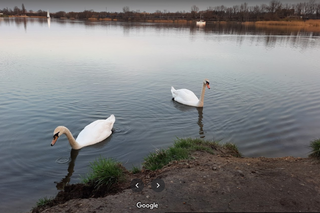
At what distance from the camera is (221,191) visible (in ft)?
12.5

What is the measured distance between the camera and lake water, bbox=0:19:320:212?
6480 mm

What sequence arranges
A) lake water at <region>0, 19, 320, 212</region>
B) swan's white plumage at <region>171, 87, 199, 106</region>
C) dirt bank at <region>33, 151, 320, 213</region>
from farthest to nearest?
1. swan's white plumage at <region>171, 87, 199, 106</region>
2. lake water at <region>0, 19, 320, 212</region>
3. dirt bank at <region>33, 151, 320, 213</region>

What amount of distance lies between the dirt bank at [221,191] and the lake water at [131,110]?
1836 millimetres

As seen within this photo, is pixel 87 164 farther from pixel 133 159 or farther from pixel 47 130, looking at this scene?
pixel 47 130

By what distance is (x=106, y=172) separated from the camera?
474 cm

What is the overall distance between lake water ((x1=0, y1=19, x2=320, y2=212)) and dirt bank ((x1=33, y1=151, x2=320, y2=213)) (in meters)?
1.84

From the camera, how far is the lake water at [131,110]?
21.3ft

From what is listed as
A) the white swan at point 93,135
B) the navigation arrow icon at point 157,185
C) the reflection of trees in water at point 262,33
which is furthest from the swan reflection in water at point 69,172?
the reflection of trees in water at point 262,33

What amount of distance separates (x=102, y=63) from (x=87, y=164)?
11939 mm

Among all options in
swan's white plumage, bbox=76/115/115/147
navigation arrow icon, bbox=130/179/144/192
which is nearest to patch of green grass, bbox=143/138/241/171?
navigation arrow icon, bbox=130/179/144/192

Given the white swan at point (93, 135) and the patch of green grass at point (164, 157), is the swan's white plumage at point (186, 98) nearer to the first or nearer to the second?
the white swan at point (93, 135)

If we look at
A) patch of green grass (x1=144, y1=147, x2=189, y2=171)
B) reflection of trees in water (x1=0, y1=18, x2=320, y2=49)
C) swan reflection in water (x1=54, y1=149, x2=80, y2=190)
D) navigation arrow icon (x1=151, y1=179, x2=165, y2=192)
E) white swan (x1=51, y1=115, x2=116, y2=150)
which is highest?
reflection of trees in water (x1=0, y1=18, x2=320, y2=49)

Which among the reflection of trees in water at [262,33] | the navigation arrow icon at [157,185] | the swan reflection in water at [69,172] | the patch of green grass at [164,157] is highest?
the reflection of trees in water at [262,33]

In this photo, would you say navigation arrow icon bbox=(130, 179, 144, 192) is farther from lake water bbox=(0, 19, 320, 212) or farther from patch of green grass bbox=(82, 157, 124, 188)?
lake water bbox=(0, 19, 320, 212)
